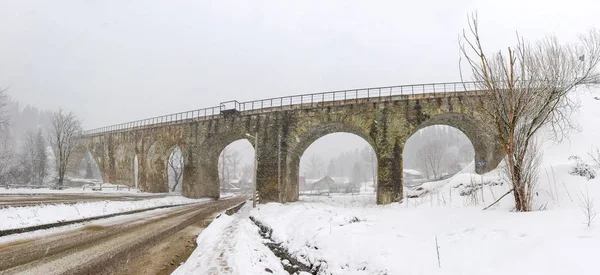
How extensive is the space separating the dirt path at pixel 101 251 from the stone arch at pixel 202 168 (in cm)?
2118

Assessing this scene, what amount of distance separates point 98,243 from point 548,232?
35.3 ft

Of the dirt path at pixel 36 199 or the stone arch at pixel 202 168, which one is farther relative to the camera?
the stone arch at pixel 202 168

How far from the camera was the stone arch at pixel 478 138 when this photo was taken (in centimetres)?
2178

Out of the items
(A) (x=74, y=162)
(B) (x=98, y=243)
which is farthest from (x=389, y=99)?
(A) (x=74, y=162)

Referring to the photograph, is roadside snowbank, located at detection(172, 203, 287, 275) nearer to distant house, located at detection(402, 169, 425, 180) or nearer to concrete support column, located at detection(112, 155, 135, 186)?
concrete support column, located at detection(112, 155, 135, 186)

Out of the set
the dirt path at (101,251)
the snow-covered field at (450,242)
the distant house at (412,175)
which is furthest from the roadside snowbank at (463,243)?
the distant house at (412,175)

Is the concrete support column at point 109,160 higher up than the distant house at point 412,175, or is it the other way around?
the concrete support column at point 109,160

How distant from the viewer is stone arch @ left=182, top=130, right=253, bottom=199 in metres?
32.6

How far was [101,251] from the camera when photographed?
Answer: 7688 mm

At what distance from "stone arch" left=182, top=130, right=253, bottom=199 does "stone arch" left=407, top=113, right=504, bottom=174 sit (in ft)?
66.3

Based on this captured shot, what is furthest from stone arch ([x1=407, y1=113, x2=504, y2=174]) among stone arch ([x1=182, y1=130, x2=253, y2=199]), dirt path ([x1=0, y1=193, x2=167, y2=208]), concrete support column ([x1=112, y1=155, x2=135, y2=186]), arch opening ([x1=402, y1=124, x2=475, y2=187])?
concrete support column ([x1=112, y1=155, x2=135, y2=186])

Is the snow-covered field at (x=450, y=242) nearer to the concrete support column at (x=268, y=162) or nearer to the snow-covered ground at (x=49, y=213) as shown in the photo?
the snow-covered ground at (x=49, y=213)

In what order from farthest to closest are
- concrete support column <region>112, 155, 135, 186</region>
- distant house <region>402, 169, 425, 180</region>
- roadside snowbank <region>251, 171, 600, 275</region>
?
distant house <region>402, 169, 425, 180</region>
concrete support column <region>112, 155, 135, 186</region>
roadside snowbank <region>251, 171, 600, 275</region>

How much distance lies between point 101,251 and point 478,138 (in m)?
25.9
